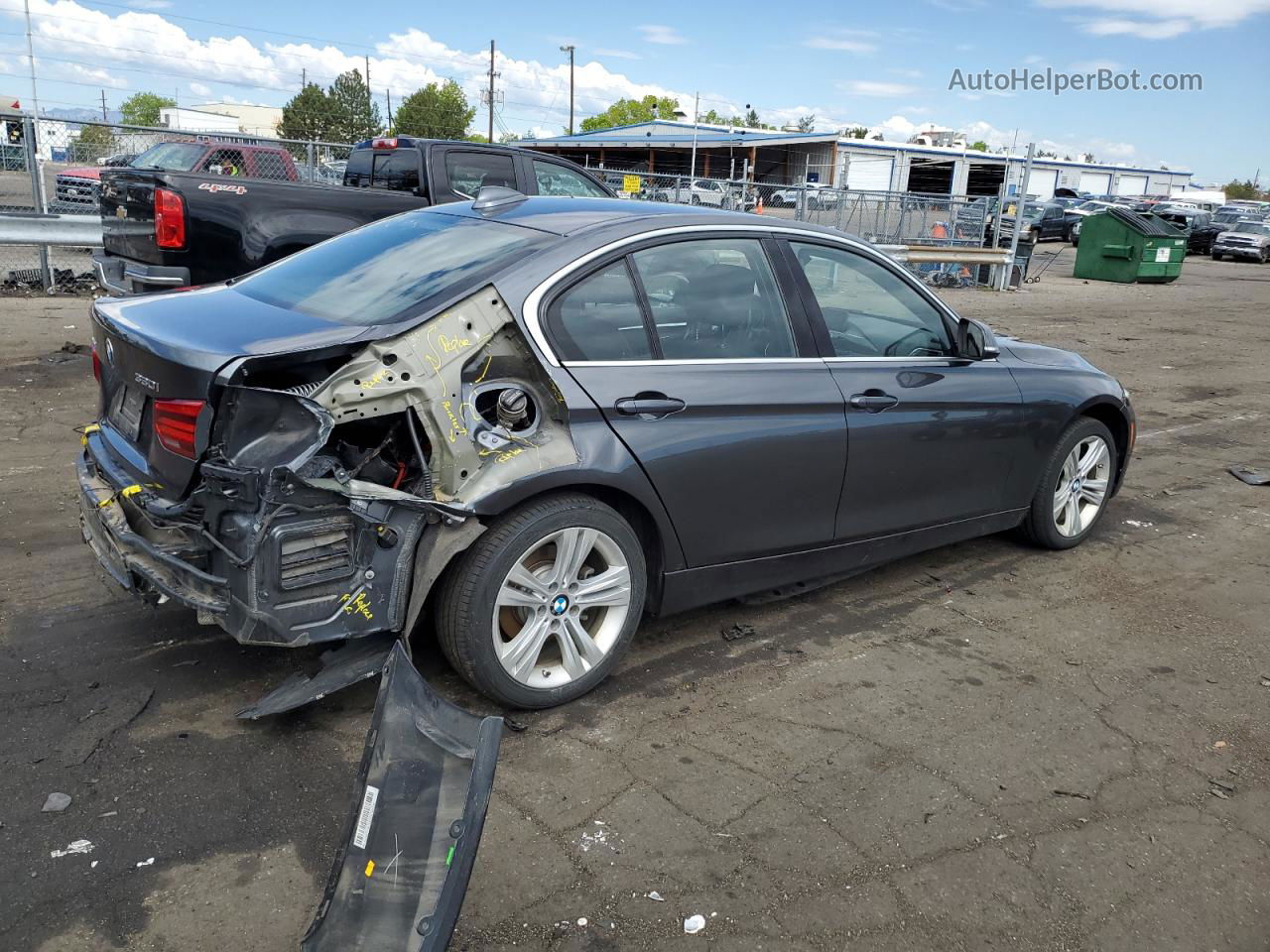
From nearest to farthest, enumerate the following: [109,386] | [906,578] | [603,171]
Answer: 1. [109,386]
2. [906,578]
3. [603,171]

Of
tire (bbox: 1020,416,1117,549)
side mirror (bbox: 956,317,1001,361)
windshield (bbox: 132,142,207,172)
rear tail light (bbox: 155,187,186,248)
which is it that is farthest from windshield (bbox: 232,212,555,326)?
windshield (bbox: 132,142,207,172)

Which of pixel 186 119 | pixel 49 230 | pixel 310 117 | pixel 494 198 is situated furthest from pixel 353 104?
pixel 494 198

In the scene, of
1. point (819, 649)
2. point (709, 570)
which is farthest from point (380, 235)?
point (819, 649)

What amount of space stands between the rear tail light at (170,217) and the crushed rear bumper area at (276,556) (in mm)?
5100

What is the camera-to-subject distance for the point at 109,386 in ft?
12.7

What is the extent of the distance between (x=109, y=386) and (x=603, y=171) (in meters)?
13.3

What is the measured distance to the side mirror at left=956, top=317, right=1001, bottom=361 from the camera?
15.7 feet

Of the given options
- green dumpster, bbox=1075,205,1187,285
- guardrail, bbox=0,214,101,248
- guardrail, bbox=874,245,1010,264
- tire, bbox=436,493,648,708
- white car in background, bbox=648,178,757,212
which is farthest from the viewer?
green dumpster, bbox=1075,205,1187,285

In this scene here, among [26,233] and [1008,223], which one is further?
[1008,223]

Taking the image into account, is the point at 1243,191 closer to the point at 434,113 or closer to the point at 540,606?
the point at 434,113

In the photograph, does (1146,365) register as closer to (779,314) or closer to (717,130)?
(779,314)

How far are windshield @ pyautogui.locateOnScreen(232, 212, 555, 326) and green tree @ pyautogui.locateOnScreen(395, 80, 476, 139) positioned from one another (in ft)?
216

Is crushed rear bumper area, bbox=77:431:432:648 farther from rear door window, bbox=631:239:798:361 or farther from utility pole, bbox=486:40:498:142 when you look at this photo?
utility pole, bbox=486:40:498:142

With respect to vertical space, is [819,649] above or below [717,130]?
below
